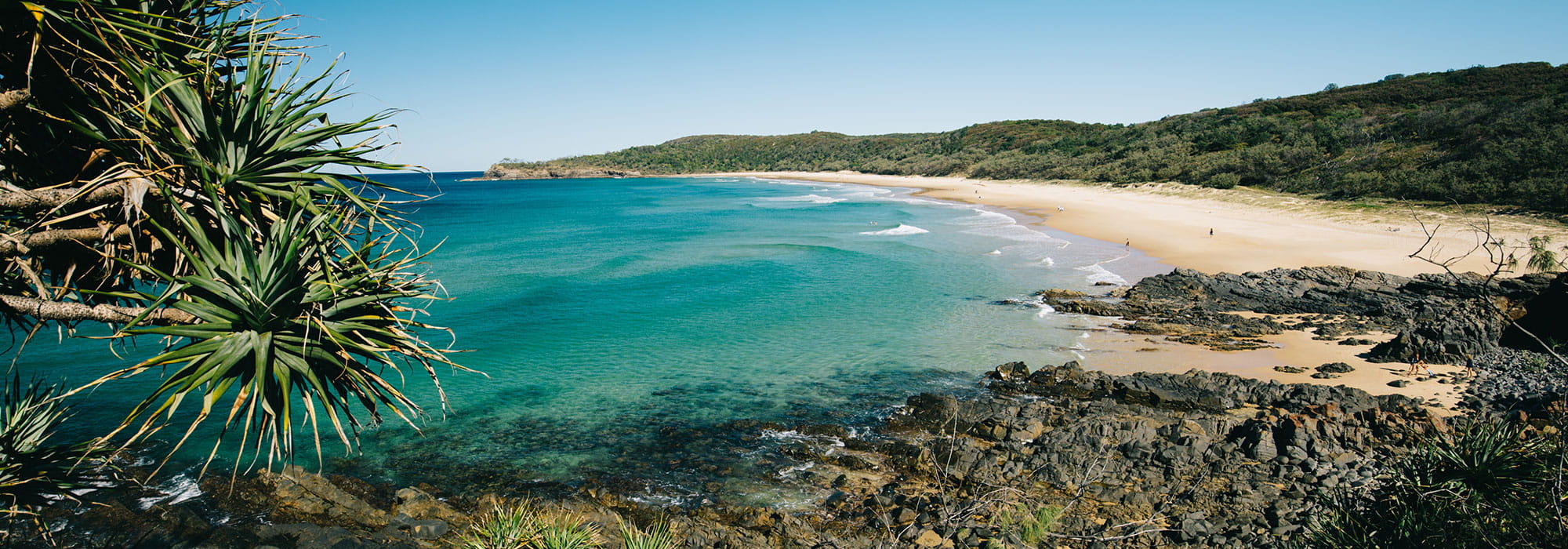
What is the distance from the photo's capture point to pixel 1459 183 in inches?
1161

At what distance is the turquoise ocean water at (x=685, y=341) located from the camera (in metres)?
11.4

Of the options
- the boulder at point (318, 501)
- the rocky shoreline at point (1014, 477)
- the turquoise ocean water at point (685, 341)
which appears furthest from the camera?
the turquoise ocean water at point (685, 341)

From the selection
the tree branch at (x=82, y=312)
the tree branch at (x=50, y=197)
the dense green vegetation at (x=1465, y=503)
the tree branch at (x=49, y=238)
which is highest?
the tree branch at (x=50, y=197)

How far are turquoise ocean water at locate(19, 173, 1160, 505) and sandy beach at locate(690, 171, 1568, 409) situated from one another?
1784 mm

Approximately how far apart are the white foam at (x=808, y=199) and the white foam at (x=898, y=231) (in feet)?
82.0

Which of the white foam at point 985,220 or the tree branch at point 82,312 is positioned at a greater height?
the tree branch at point 82,312

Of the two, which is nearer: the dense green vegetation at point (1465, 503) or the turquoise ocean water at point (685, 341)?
the dense green vegetation at point (1465, 503)

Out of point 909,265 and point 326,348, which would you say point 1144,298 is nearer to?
point 909,265

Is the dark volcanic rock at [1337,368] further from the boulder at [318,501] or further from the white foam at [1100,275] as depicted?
the boulder at [318,501]

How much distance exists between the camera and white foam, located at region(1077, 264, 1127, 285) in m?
23.6

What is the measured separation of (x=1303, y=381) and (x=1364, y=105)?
208 ft

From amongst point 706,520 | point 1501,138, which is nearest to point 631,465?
point 706,520

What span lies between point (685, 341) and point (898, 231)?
2416 cm

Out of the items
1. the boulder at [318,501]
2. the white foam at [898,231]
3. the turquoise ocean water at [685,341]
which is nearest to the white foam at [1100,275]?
the turquoise ocean water at [685,341]
